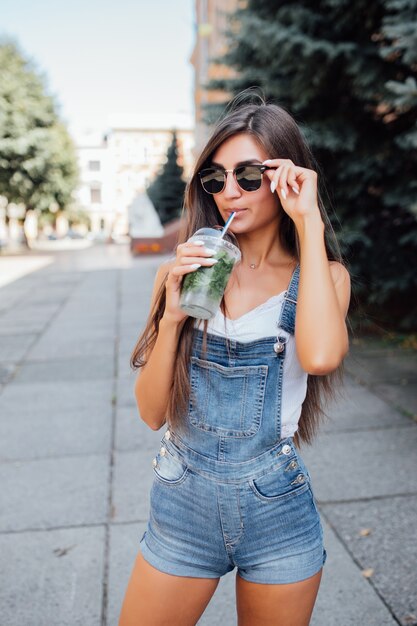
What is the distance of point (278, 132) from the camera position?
155cm

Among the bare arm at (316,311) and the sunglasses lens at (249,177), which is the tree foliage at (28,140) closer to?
the sunglasses lens at (249,177)

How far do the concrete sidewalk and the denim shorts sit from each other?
120cm

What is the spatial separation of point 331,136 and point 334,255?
5543mm

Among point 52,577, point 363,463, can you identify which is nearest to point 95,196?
point 52,577

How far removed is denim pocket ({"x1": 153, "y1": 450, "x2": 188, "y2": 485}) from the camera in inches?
58.6

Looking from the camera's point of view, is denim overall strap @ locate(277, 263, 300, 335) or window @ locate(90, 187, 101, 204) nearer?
denim overall strap @ locate(277, 263, 300, 335)

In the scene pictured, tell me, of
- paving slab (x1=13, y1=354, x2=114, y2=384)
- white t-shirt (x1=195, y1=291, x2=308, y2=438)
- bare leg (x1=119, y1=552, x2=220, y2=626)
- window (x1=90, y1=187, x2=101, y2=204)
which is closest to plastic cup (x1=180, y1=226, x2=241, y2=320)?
white t-shirt (x1=195, y1=291, x2=308, y2=438)

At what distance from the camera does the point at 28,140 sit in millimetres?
25250

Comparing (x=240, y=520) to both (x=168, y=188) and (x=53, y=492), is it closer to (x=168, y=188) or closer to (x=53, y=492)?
(x=53, y=492)

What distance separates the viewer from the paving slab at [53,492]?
3260 mm

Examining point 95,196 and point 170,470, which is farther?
point 95,196

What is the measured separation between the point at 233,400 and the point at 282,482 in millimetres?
223

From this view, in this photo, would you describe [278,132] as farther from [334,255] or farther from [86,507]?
[86,507]

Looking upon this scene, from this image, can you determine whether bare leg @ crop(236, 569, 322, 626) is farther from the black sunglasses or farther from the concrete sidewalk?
the concrete sidewalk
